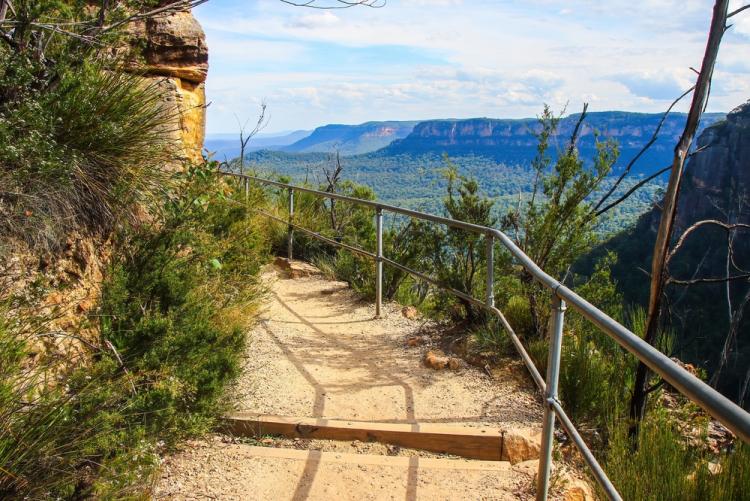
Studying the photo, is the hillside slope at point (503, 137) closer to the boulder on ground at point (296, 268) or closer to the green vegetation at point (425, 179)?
the green vegetation at point (425, 179)

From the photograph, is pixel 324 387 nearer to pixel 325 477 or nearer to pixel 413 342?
pixel 413 342

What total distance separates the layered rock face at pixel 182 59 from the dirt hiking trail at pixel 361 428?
2756 millimetres

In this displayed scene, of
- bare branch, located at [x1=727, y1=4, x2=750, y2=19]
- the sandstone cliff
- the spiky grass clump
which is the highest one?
bare branch, located at [x1=727, y1=4, x2=750, y2=19]

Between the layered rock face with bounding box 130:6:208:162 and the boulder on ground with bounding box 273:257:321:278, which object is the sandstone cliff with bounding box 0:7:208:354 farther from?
the boulder on ground with bounding box 273:257:321:278

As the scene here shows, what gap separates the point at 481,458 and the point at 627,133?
9740cm

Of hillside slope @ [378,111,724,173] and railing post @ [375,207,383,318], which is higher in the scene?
hillside slope @ [378,111,724,173]

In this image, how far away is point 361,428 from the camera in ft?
11.1

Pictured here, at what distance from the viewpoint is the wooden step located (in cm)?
327

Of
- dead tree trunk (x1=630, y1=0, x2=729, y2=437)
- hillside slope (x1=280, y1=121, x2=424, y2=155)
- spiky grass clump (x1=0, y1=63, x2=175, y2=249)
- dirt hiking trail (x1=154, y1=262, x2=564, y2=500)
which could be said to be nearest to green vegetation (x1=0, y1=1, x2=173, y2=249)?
spiky grass clump (x1=0, y1=63, x2=175, y2=249)

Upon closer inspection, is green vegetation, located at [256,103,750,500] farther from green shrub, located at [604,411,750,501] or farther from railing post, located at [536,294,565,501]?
railing post, located at [536,294,565,501]

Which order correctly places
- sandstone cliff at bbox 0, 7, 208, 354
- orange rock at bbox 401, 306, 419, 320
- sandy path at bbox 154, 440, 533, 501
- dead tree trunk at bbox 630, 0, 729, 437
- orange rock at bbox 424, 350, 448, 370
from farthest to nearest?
orange rock at bbox 401, 306, 419, 320 < orange rock at bbox 424, 350, 448, 370 < dead tree trunk at bbox 630, 0, 729, 437 < sandstone cliff at bbox 0, 7, 208, 354 < sandy path at bbox 154, 440, 533, 501

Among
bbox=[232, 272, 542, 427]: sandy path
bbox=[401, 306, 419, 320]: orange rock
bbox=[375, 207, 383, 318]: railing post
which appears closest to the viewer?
bbox=[232, 272, 542, 427]: sandy path

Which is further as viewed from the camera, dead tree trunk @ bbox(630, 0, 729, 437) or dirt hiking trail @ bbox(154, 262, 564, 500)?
dead tree trunk @ bbox(630, 0, 729, 437)

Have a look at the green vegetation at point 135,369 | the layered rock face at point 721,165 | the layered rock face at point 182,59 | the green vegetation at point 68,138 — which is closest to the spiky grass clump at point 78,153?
the green vegetation at point 68,138
